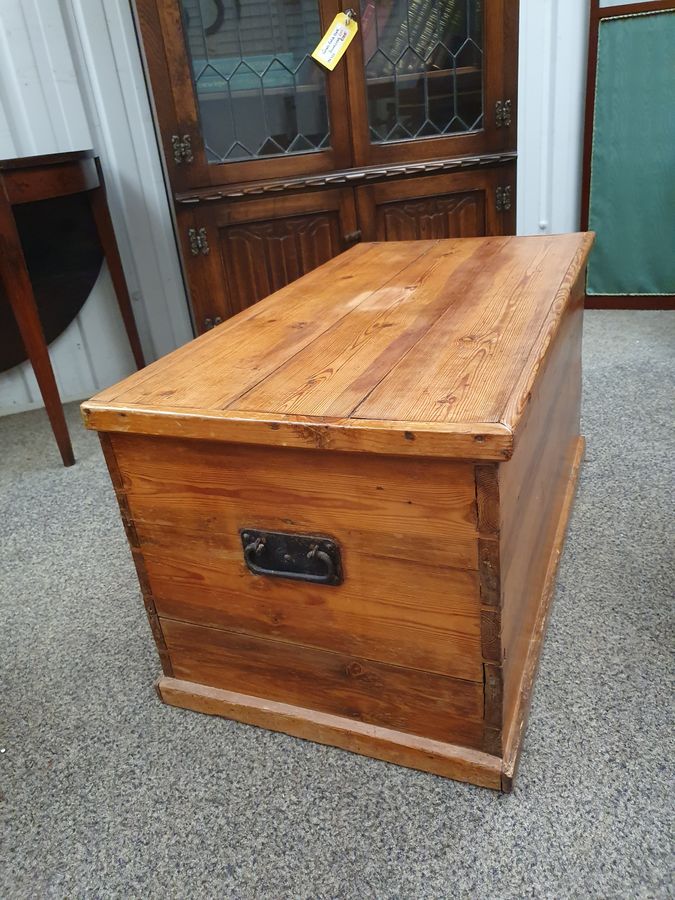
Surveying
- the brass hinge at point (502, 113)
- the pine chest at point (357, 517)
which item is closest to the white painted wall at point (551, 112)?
the brass hinge at point (502, 113)

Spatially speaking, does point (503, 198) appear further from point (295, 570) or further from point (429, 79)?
point (295, 570)

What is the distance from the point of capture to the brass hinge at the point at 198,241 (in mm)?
1993

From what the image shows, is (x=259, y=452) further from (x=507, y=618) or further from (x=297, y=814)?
(x=297, y=814)

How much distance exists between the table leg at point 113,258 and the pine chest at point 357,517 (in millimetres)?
1245

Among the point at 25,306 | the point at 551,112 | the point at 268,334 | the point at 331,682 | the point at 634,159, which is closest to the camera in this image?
the point at 331,682

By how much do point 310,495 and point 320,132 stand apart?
155 centimetres

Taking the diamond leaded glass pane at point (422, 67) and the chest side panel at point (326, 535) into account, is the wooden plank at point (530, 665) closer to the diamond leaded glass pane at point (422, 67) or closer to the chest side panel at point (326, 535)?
the chest side panel at point (326, 535)

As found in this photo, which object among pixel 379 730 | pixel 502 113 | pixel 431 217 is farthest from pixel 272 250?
pixel 379 730

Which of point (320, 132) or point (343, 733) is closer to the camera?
point (343, 733)

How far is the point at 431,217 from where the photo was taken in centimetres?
219

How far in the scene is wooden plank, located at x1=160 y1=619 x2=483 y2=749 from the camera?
91cm

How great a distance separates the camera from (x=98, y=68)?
7.23 feet

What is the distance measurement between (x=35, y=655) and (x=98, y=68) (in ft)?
5.95

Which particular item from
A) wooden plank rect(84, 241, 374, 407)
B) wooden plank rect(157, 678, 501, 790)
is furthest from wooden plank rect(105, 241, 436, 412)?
wooden plank rect(157, 678, 501, 790)
